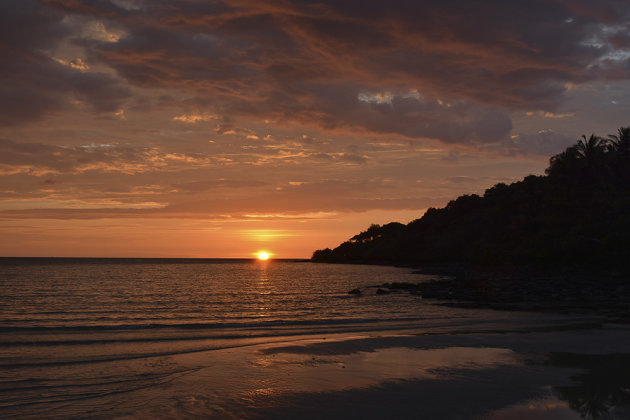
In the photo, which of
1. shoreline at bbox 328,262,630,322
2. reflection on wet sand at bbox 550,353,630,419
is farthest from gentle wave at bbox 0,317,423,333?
reflection on wet sand at bbox 550,353,630,419

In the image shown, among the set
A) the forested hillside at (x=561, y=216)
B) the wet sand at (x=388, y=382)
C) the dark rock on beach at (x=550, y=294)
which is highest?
the forested hillside at (x=561, y=216)

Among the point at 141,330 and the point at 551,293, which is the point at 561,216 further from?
the point at 141,330

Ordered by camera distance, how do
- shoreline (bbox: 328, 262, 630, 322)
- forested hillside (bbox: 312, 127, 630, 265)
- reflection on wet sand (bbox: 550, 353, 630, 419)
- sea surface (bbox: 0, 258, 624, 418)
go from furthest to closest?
forested hillside (bbox: 312, 127, 630, 265) < shoreline (bbox: 328, 262, 630, 322) < sea surface (bbox: 0, 258, 624, 418) < reflection on wet sand (bbox: 550, 353, 630, 419)

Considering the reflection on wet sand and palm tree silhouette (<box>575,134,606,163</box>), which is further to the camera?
palm tree silhouette (<box>575,134,606,163</box>)

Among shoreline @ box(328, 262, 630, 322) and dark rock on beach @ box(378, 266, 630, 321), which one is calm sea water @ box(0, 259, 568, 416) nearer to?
shoreline @ box(328, 262, 630, 322)

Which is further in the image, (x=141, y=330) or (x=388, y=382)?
(x=141, y=330)

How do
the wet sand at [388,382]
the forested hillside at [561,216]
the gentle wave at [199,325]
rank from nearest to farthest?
the wet sand at [388,382] < the gentle wave at [199,325] < the forested hillside at [561,216]

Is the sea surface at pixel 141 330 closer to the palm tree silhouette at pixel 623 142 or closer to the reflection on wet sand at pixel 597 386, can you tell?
the reflection on wet sand at pixel 597 386

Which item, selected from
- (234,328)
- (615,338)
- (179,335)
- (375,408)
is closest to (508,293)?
(615,338)

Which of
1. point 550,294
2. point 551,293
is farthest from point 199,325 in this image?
point 551,293

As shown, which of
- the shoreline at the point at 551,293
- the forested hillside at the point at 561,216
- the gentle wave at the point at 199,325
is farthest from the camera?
the forested hillside at the point at 561,216

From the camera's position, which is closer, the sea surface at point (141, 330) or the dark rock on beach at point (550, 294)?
the sea surface at point (141, 330)

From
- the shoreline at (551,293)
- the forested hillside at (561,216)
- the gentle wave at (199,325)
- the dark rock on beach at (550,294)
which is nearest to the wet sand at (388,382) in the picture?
the gentle wave at (199,325)

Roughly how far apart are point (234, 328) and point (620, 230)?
6639cm
